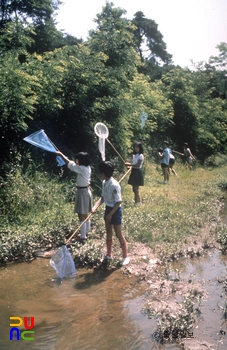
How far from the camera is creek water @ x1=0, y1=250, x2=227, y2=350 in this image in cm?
362

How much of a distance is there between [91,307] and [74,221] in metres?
2.68

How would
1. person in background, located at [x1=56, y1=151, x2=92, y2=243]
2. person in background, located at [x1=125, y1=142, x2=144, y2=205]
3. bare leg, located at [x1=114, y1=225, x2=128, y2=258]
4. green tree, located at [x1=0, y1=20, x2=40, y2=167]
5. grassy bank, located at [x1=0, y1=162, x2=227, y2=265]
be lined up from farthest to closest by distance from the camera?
person in background, located at [x1=125, y1=142, x2=144, y2=205], green tree, located at [x1=0, y1=20, x2=40, y2=167], person in background, located at [x1=56, y1=151, x2=92, y2=243], grassy bank, located at [x1=0, y1=162, x2=227, y2=265], bare leg, located at [x1=114, y1=225, x2=128, y2=258]

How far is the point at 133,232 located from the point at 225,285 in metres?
2.29

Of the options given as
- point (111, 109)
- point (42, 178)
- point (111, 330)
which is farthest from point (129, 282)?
point (111, 109)

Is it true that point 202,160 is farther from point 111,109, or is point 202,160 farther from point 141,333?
point 141,333

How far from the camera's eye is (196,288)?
4746 millimetres

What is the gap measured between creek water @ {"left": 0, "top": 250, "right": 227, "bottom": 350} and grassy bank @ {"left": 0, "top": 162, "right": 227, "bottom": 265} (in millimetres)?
395

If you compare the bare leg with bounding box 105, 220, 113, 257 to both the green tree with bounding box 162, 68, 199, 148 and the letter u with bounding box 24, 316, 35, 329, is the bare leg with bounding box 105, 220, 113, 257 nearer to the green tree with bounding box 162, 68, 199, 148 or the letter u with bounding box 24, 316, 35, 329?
the letter u with bounding box 24, 316, 35, 329

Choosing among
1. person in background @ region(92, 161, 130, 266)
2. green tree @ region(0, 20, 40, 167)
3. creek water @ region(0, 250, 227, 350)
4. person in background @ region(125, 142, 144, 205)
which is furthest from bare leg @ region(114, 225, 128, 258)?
green tree @ region(0, 20, 40, 167)

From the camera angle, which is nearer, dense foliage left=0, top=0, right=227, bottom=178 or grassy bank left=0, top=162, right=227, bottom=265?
grassy bank left=0, top=162, right=227, bottom=265

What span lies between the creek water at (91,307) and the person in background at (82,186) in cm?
93

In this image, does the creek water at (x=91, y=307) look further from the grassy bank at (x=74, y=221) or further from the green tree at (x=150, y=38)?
the green tree at (x=150, y=38)

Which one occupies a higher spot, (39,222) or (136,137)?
(136,137)

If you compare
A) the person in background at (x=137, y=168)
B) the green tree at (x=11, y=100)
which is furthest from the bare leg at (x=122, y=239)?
the green tree at (x=11, y=100)
